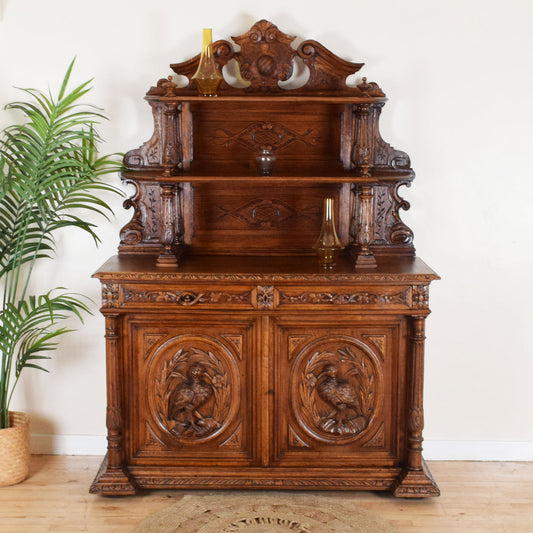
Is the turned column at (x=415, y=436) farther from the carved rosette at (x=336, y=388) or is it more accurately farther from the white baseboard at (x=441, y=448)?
the white baseboard at (x=441, y=448)

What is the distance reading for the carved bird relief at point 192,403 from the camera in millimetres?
3760

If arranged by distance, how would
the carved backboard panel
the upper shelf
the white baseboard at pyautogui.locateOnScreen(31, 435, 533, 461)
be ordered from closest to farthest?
the upper shelf, the carved backboard panel, the white baseboard at pyautogui.locateOnScreen(31, 435, 533, 461)

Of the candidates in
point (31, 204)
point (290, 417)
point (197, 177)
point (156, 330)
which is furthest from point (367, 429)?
point (31, 204)

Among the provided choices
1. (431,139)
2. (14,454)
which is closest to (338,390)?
(431,139)

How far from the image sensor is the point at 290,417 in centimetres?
379

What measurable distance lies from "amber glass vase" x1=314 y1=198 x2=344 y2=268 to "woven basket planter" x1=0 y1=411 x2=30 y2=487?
1706mm

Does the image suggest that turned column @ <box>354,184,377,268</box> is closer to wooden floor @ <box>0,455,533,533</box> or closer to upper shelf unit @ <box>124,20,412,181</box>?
upper shelf unit @ <box>124,20,412,181</box>

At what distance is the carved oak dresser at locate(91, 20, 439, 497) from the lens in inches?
144

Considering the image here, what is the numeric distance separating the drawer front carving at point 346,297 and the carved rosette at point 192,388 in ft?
1.30

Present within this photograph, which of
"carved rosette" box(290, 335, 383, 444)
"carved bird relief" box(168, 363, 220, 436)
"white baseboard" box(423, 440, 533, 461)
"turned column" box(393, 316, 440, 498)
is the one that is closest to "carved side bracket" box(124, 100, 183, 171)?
"carved bird relief" box(168, 363, 220, 436)

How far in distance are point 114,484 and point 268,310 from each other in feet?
3.64

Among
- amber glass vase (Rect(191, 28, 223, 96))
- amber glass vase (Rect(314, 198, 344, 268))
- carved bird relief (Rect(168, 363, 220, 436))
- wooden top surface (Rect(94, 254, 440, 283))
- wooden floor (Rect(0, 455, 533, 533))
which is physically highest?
amber glass vase (Rect(191, 28, 223, 96))

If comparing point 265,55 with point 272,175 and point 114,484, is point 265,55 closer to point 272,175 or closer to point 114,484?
point 272,175

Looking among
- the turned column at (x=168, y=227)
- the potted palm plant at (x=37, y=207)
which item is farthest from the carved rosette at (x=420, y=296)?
the potted palm plant at (x=37, y=207)
